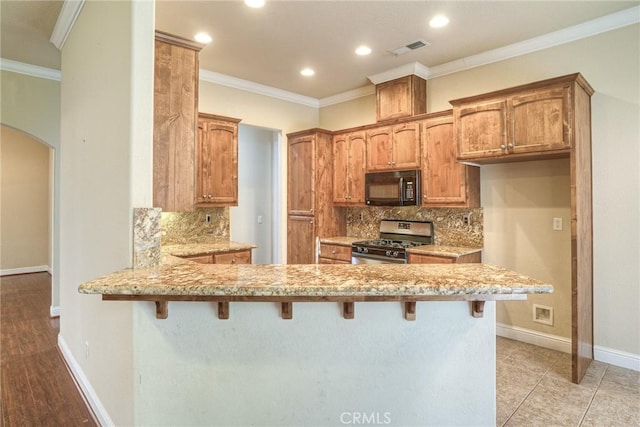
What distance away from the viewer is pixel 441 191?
393cm

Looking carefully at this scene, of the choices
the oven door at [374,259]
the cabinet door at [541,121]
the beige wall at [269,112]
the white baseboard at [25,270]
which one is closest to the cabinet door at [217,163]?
the beige wall at [269,112]

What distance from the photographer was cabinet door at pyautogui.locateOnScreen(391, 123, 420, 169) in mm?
4133

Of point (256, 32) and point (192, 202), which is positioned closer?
point (192, 202)

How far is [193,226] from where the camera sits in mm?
4352

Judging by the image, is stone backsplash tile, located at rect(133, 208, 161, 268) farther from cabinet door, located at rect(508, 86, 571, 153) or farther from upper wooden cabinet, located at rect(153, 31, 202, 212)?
cabinet door, located at rect(508, 86, 571, 153)

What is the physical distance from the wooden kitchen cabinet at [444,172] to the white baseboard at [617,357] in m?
1.69

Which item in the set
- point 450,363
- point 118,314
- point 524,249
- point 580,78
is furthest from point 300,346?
point 580,78

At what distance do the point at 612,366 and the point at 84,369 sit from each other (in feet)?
14.2

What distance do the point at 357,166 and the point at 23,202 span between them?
22.9 ft

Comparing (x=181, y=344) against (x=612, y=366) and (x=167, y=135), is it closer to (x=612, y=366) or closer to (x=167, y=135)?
(x=167, y=135)

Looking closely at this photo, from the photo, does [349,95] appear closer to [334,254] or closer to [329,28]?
[329,28]

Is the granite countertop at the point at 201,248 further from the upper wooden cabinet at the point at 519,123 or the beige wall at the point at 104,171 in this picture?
the upper wooden cabinet at the point at 519,123

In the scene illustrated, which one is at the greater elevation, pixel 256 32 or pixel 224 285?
pixel 256 32

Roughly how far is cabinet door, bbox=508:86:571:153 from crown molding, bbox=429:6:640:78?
2.58 ft
